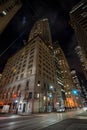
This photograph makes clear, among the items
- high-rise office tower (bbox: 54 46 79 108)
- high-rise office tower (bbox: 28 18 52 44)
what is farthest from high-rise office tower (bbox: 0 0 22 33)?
high-rise office tower (bbox: 54 46 79 108)

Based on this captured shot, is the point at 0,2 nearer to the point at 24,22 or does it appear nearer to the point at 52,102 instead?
the point at 24,22

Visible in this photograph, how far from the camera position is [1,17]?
28.5 m

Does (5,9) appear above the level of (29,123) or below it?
above

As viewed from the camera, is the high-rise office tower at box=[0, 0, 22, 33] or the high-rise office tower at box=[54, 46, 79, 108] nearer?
the high-rise office tower at box=[0, 0, 22, 33]

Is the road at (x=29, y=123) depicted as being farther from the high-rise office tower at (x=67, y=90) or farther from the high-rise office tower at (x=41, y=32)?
the high-rise office tower at (x=41, y=32)

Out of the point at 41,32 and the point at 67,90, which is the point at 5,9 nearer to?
the point at 41,32

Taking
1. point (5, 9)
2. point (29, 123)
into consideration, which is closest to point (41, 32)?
point (5, 9)

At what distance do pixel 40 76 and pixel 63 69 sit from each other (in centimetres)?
7455

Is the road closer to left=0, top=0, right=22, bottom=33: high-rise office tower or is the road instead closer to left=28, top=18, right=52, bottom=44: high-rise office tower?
left=0, top=0, right=22, bottom=33: high-rise office tower

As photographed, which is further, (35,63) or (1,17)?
(35,63)

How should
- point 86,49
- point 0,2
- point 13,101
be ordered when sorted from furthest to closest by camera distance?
1. point 86,49
2. point 13,101
3. point 0,2

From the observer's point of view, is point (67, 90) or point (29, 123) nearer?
point (29, 123)

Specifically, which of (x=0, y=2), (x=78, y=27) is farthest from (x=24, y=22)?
(x=78, y=27)

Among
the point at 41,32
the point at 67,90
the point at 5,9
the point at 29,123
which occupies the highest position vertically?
the point at 41,32
